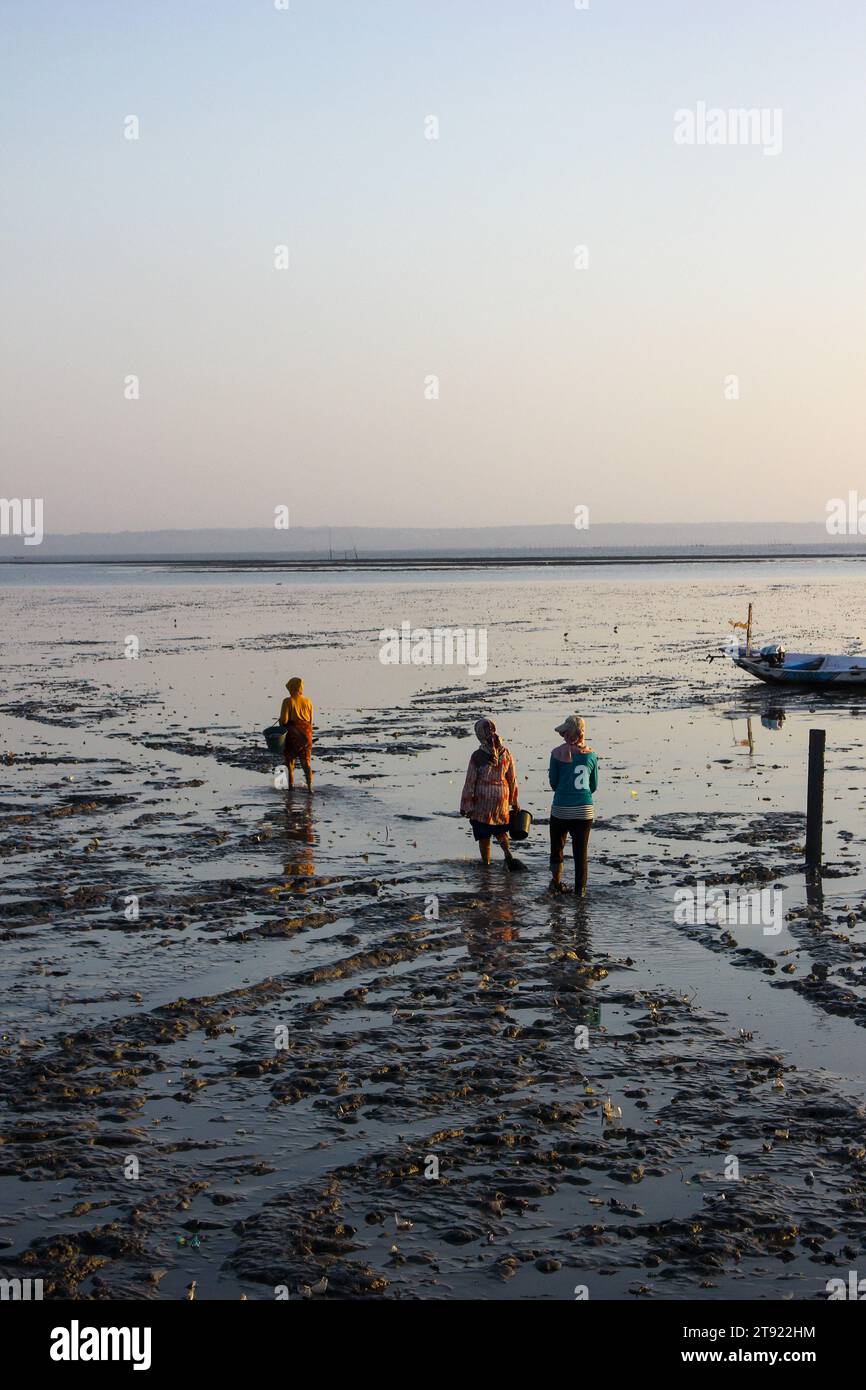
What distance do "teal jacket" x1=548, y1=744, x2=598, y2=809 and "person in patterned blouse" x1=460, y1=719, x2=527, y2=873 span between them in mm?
1116

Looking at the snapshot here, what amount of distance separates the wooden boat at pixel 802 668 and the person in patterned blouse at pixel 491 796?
22.2 m

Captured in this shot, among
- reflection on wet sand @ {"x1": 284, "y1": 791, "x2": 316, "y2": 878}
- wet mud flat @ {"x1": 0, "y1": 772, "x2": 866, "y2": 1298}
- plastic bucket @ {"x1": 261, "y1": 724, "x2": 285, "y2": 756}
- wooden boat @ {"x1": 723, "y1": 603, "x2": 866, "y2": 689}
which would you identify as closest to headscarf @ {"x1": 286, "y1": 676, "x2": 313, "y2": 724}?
plastic bucket @ {"x1": 261, "y1": 724, "x2": 285, "y2": 756}

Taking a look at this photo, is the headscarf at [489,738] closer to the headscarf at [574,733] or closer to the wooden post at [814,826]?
the headscarf at [574,733]

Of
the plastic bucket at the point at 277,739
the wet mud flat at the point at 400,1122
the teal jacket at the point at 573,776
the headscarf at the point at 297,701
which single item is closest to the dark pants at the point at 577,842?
the teal jacket at the point at 573,776

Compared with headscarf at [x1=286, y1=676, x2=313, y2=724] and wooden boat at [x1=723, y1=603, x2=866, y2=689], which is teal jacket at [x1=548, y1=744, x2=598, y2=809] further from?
wooden boat at [x1=723, y1=603, x2=866, y2=689]

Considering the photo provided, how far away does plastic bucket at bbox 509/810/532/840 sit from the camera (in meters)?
15.7

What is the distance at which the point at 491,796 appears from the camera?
15664 millimetres

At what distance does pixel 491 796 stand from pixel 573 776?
145 centimetres

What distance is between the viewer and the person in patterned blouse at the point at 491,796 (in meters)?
15.6

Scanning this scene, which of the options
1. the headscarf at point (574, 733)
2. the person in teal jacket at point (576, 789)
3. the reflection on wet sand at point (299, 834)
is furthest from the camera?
the reflection on wet sand at point (299, 834)

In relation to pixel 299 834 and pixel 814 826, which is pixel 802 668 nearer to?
pixel 814 826

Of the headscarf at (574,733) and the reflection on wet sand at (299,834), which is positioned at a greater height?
the headscarf at (574,733)

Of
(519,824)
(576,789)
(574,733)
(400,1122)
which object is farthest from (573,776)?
(400,1122)
